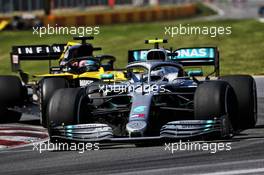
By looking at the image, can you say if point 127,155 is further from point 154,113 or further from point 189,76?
point 189,76

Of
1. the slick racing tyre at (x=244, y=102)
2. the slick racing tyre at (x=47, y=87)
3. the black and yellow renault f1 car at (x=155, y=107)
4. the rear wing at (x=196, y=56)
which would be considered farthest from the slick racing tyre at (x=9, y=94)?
the slick racing tyre at (x=244, y=102)

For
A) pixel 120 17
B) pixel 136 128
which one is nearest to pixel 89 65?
pixel 136 128

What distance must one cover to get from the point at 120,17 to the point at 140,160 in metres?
49.8

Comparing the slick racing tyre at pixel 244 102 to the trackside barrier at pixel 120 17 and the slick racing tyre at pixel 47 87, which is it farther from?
the trackside barrier at pixel 120 17

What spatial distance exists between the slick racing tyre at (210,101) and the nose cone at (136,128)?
0.75 meters

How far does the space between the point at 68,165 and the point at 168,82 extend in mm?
3449

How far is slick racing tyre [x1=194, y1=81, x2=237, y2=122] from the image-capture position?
41.4 feet

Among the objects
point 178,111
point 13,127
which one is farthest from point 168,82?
point 13,127

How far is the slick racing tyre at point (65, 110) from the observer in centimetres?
1309

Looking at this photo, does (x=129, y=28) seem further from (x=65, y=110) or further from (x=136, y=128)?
(x=136, y=128)

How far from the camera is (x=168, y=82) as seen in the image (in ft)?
46.9

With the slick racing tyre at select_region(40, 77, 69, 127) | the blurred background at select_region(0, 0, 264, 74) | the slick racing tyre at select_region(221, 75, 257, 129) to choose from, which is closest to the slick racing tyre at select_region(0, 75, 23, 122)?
the slick racing tyre at select_region(40, 77, 69, 127)

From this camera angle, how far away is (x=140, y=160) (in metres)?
11.4

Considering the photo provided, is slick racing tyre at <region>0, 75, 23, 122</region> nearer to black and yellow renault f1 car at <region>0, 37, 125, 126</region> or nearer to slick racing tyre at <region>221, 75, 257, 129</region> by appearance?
black and yellow renault f1 car at <region>0, 37, 125, 126</region>
